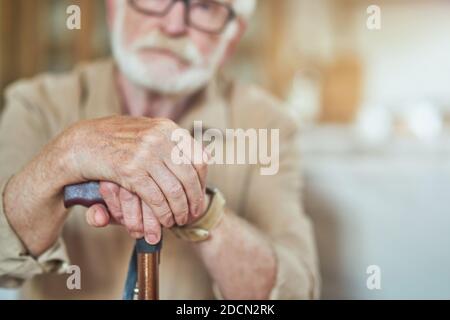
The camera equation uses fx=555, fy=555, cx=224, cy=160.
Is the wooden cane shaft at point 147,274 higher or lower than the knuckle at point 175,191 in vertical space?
lower

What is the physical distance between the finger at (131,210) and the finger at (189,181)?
5cm

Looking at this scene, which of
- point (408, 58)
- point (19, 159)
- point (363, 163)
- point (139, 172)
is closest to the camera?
point (139, 172)

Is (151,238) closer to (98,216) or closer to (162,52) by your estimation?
(98,216)

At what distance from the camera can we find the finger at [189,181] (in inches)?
20.9

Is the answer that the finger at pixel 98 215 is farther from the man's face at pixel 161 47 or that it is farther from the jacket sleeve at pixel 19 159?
the man's face at pixel 161 47

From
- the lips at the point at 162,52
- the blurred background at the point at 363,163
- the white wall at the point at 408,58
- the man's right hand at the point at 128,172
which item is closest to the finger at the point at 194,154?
the man's right hand at the point at 128,172

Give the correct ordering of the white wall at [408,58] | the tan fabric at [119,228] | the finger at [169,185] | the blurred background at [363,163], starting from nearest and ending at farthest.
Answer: the finger at [169,185], the tan fabric at [119,228], the blurred background at [363,163], the white wall at [408,58]

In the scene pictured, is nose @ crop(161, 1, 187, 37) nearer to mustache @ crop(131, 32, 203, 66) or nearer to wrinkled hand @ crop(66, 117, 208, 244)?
mustache @ crop(131, 32, 203, 66)

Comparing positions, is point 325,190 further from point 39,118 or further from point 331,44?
point 331,44

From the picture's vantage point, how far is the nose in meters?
0.72

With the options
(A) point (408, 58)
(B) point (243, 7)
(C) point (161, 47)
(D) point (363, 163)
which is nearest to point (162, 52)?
(C) point (161, 47)

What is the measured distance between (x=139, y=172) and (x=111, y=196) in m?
0.04

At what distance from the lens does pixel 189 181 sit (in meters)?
0.54

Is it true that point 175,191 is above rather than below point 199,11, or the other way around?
below
